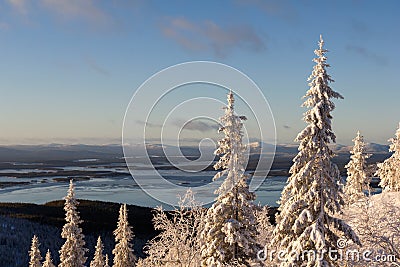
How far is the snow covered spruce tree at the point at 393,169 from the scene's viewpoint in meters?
41.7

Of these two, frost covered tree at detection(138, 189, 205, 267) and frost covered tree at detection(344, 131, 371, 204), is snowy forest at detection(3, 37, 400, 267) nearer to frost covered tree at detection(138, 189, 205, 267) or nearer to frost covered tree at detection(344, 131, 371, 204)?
frost covered tree at detection(138, 189, 205, 267)

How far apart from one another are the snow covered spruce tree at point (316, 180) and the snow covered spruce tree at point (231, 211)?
16.0ft

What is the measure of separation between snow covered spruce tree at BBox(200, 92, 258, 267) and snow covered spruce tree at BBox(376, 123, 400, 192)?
27.0 m

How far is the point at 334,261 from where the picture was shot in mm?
17297

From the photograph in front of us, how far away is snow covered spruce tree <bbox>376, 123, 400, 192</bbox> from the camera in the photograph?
137 ft

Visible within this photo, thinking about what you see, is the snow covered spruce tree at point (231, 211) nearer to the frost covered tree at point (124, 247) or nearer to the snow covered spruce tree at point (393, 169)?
the frost covered tree at point (124, 247)

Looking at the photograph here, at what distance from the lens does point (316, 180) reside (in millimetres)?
16359

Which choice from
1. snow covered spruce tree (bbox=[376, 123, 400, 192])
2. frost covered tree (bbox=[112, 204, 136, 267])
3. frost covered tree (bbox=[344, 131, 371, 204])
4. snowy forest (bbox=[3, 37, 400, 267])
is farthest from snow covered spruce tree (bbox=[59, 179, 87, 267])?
snow covered spruce tree (bbox=[376, 123, 400, 192])

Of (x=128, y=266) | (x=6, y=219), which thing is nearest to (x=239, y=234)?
(x=128, y=266)

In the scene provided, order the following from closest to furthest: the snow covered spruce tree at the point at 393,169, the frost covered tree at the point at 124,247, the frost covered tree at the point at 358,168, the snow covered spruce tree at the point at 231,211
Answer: the snow covered spruce tree at the point at 231,211
the snow covered spruce tree at the point at 393,169
the frost covered tree at the point at 358,168
the frost covered tree at the point at 124,247

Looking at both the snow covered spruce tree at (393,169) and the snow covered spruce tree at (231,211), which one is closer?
the snow covered spruce tree at (231,211)

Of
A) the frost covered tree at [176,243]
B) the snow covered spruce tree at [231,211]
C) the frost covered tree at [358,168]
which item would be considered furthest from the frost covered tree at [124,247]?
the frost covered tree at [358,168]

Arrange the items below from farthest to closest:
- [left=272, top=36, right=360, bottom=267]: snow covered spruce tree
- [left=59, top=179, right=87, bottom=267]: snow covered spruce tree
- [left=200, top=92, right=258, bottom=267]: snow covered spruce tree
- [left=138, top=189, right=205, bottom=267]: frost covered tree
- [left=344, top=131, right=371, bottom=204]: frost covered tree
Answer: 1. [left=344, top=131, right=371, bottom=204]: frost covered tree
2. [left=59, top=179, right=87, bottom=267]: snow covered spruce tree
3. [left=138, top=189, right=205, bottom=267]: frost covered tree
4. [left=200, top=92, right=258, bottom=267]: snow covered spruce tree
5. [left=272, top=36, right=360, bottom=267]: snow covered spruce tree

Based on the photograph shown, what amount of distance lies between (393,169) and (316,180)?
31.7m
